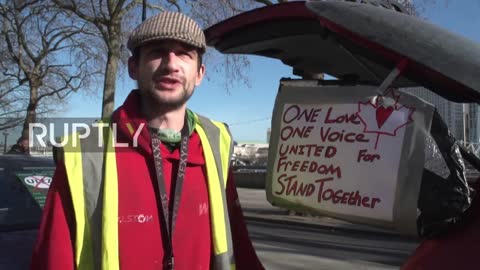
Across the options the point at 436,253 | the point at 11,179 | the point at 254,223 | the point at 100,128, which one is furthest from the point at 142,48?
the point at 254,223

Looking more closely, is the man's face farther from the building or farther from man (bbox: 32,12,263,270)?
the building

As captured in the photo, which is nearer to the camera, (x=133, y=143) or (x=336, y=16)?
(x=336, y=16)

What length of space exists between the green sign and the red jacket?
5.75 ft

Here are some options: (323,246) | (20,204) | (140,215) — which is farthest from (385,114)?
(323,246)

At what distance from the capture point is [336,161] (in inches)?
66.6

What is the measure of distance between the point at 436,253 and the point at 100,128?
47.0 inches

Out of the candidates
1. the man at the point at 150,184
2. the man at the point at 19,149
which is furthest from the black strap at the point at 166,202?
the man at the point at 19,149

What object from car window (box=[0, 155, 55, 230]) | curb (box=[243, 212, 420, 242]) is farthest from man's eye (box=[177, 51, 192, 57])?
curb (box=[243, 212, 420, 242])

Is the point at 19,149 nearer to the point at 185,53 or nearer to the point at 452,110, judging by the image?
the point at 185,53

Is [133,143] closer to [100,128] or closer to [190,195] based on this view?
[100,128]

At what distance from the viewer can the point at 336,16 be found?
63.8 inches

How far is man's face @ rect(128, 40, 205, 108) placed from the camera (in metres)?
1.91

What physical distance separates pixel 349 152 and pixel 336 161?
0.17 ft

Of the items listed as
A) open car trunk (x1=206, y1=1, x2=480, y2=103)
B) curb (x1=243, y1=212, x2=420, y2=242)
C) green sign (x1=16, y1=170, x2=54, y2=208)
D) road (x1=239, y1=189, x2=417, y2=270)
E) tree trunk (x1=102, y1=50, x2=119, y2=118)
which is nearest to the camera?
open car trunk (x1=206, y1=1, x2=480, y2=103)
